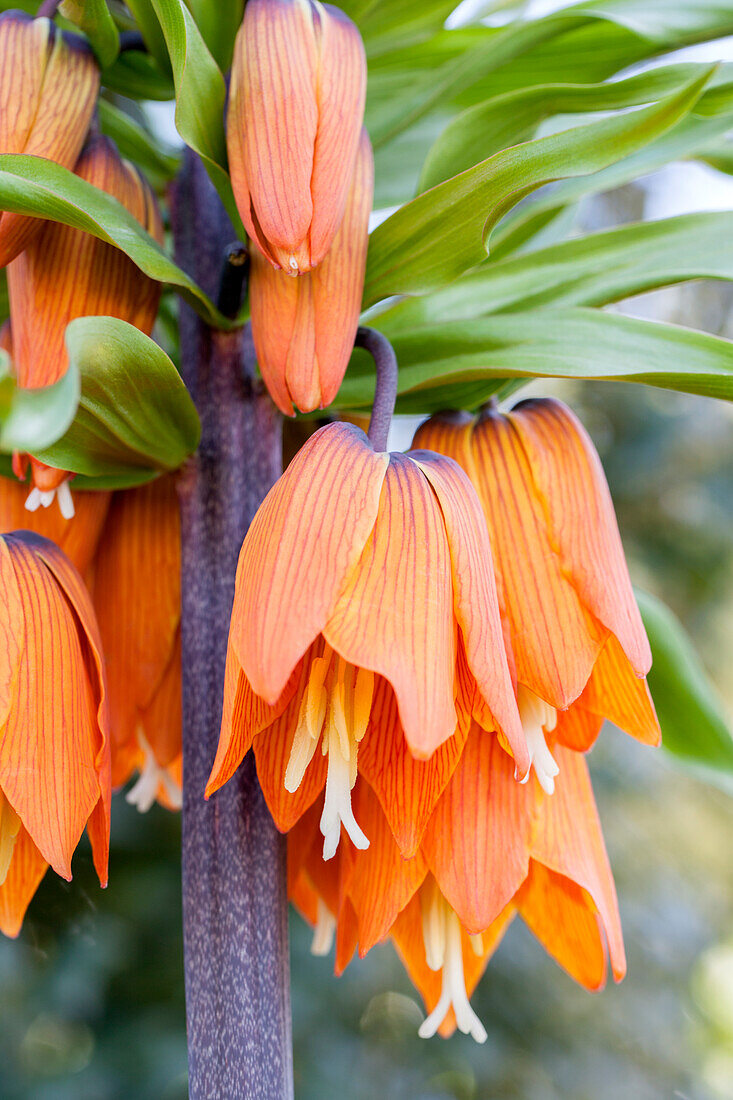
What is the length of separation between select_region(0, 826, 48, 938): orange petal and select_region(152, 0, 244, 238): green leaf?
0.26m

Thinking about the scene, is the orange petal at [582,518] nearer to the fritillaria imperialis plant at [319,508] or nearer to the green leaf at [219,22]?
the fritillaria imperialis plant at [319,508]

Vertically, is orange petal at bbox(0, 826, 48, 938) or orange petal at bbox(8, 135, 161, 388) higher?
orange petal at bbox(8, 135, 161, 388)

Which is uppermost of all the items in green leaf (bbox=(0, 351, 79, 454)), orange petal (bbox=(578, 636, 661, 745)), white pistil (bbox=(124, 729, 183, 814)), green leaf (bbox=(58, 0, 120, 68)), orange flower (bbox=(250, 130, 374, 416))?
green leaf (bbox=(58, 0, 120, 68))

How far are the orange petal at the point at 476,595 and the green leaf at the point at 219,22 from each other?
0.21 meters

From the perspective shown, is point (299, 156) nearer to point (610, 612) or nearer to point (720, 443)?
point (610, 612)

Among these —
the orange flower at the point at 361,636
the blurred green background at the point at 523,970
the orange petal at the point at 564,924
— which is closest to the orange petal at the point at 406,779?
the orange flower at the point at 361,636

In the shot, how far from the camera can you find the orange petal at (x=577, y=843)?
14.7 inches

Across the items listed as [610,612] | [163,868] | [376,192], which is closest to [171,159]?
[376,192]

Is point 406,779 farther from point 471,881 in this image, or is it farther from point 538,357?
point 538,357

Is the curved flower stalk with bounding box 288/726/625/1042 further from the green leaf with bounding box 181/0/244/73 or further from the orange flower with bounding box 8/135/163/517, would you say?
the green leaf with bounding box 181/0/244/73

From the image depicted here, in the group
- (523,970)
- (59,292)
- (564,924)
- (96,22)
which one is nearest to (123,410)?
(59,292)

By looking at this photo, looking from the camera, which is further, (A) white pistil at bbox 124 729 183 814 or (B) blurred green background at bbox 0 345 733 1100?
(B) blurred green background at bbox 0 345 733 1100

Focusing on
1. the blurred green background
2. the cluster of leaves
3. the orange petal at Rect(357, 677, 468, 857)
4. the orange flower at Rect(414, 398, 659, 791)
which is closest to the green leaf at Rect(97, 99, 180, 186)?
the cluster of leaves

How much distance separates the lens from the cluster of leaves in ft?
1.10
